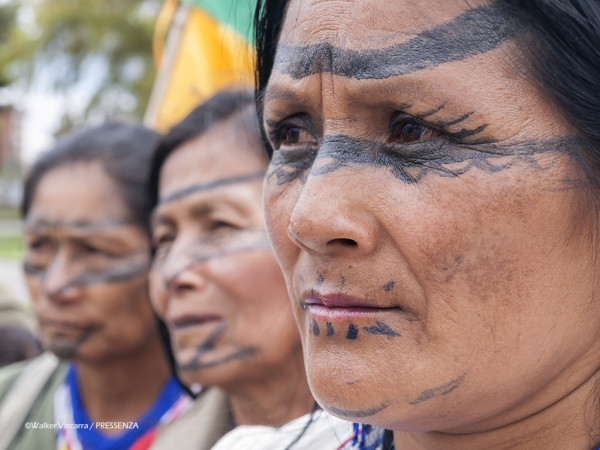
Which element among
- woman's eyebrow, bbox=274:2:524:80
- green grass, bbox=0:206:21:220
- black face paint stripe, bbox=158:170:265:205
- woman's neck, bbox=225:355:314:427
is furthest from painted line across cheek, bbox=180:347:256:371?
green grass, bbox=0:206:21:220

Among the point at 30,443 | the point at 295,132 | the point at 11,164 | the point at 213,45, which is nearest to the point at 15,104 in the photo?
the point at 11,164

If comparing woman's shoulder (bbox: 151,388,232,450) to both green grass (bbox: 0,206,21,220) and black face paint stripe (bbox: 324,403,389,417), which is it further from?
green grass (bbox: 0,206,21,220)

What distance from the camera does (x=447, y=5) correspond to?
1010mm

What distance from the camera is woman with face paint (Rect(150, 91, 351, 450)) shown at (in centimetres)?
202

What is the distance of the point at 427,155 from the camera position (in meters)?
1.03

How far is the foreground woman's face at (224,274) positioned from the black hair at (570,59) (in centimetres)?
120

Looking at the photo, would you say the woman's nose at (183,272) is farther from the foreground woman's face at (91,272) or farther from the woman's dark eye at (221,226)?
the foreground woman's face at (91,272)

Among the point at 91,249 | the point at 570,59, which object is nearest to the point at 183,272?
the point at 91,249

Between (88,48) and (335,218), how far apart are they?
22149 mm

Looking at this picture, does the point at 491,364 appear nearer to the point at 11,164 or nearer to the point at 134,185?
the point at 134,185

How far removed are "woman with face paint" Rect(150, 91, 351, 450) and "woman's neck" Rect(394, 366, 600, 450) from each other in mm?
943

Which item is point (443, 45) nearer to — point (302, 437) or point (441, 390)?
point (441, 390)

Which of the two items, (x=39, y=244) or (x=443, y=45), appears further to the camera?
(x=39, y=244)

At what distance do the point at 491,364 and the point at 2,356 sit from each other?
11.1ft
